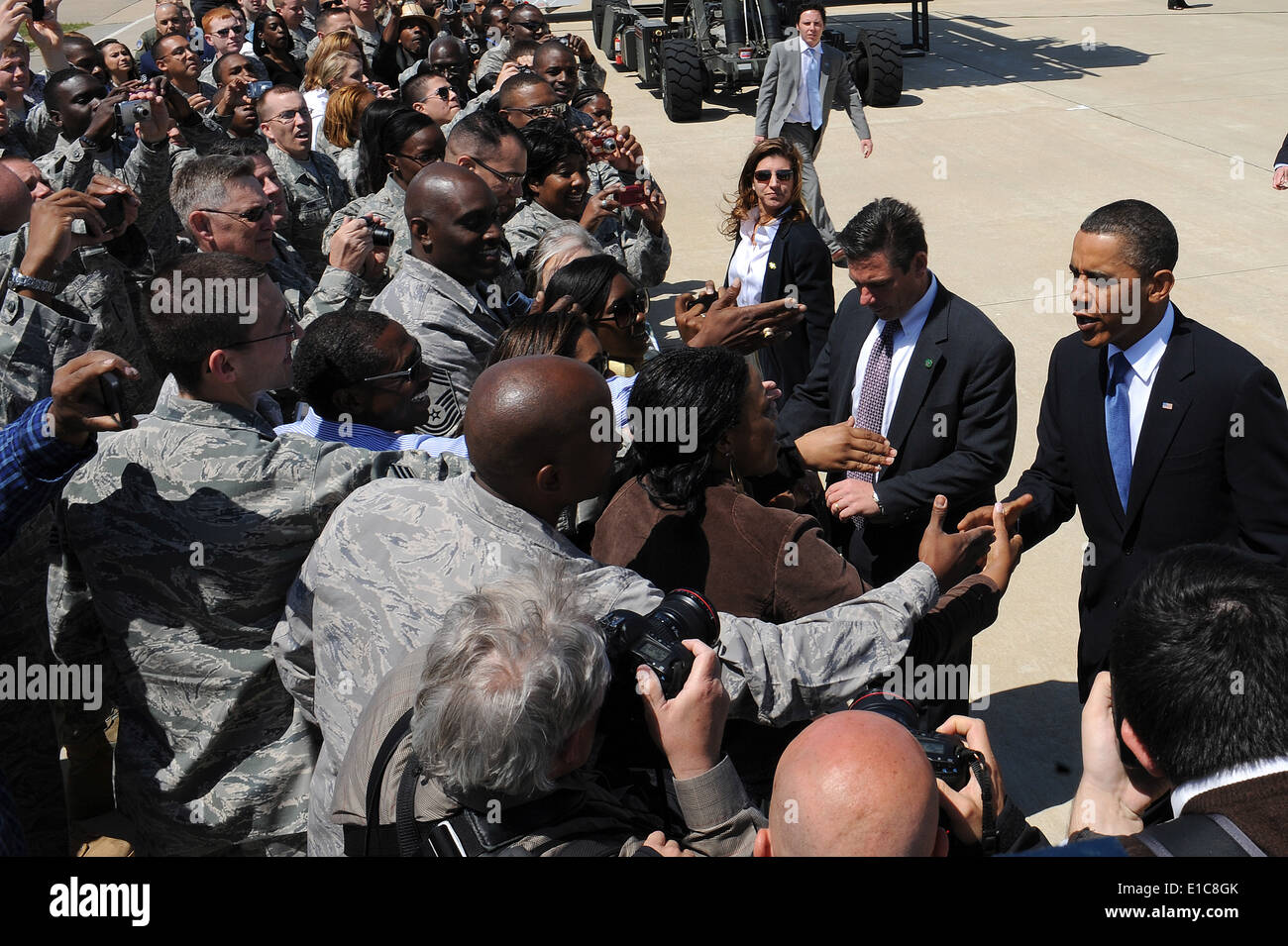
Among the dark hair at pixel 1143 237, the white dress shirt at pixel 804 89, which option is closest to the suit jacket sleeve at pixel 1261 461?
the dark hair at pixel 1143 237

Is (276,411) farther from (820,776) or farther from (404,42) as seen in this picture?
(404,42)

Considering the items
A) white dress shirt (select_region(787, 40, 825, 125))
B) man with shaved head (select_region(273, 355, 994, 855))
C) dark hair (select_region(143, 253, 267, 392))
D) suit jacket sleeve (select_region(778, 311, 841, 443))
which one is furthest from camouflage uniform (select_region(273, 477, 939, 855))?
white dress shirt (select_region(787, 40, 825, 125))

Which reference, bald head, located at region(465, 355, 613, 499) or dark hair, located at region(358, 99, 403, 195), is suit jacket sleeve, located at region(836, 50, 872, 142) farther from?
bald head, located at region(465, 355, 613, 499)

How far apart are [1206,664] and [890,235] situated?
2.12 metres

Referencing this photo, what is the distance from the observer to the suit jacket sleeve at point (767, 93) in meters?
9.30

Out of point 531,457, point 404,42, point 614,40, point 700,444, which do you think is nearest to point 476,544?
point 531,457

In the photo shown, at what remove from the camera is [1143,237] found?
3.08 meters

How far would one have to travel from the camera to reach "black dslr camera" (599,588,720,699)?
1.85m

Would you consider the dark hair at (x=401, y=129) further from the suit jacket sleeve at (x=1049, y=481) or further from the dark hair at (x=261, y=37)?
the dark hair at (x=261, y=37)

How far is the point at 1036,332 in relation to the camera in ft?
24.2

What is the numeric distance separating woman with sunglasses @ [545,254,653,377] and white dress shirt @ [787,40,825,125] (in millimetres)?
6190

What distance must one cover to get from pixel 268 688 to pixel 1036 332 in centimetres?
613

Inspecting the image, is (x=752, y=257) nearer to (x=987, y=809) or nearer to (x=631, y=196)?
(x=631, y=196)

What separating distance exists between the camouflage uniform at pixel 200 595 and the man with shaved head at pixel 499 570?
312 mm
